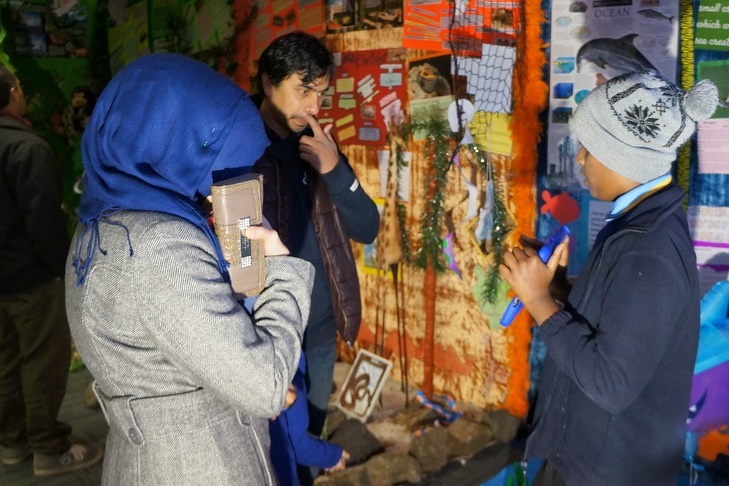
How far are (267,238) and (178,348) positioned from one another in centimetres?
29

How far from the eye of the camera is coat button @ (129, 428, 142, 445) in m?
1.19

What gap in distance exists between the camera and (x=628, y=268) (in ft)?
4.16

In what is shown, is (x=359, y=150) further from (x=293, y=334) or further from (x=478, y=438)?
(x=293, y=334)

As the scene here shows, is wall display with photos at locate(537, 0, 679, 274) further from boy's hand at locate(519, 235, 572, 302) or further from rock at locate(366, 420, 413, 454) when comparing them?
rock at locate(366, 420, 413, 454)

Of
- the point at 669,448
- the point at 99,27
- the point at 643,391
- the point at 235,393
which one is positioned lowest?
the point at 669,448

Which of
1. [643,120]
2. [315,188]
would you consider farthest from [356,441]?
[643,120]

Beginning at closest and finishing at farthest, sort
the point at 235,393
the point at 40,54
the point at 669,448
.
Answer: the point at 235,393 → the point at 669,448 → the point at 40,54

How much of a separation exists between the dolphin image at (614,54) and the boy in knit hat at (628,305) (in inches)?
52.6

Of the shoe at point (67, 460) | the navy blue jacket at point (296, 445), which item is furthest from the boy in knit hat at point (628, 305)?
the shoe at point (67, 460)

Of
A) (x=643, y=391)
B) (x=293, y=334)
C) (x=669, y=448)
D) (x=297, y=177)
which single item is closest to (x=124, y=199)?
(x=293, y=334)

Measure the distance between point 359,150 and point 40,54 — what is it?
3712 millimetres

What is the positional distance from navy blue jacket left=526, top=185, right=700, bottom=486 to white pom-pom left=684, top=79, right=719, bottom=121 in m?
0.17

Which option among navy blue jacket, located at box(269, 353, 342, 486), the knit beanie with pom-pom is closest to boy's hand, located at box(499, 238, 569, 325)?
the knit beanie with pom-pom

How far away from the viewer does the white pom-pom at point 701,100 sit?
4.27 feet
